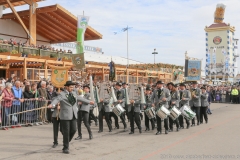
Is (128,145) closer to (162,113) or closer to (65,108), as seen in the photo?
(65,108)

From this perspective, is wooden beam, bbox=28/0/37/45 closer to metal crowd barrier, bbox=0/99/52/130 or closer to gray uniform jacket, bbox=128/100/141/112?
metal crowd barrier, bbox=0/99/52/130

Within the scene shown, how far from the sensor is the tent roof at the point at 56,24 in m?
28.6


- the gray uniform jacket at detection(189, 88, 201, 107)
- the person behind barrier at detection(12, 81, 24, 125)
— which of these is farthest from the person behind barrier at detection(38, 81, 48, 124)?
the gray uniform jacket at detection(189, 88, 201, 107)

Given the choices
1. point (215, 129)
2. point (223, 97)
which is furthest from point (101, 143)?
point (223, 97)

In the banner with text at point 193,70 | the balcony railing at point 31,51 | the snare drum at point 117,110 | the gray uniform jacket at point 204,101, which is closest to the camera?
the snare drum at point 117,110

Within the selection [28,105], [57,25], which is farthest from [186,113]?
[57,25]

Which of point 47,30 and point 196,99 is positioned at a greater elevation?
point 47,30

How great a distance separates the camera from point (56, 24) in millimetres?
31594

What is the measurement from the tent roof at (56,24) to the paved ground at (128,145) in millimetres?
19918

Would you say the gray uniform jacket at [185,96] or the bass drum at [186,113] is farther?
the gray uniform jacket at [185,96]

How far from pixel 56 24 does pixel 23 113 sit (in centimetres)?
2136

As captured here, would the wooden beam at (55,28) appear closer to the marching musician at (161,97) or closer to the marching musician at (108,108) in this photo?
the marching musician at (108,108)

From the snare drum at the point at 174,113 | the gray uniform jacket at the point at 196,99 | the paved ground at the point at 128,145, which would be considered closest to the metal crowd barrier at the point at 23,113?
the paved ground at the point at 128,145

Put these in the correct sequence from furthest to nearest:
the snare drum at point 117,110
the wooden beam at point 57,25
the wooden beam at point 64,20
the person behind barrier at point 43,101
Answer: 1. the wooden beam at point 57,25
2. the wooden beam at point 64,20
3. the person behind barrier at point 43,101
4. the snare drum at point 117,110
